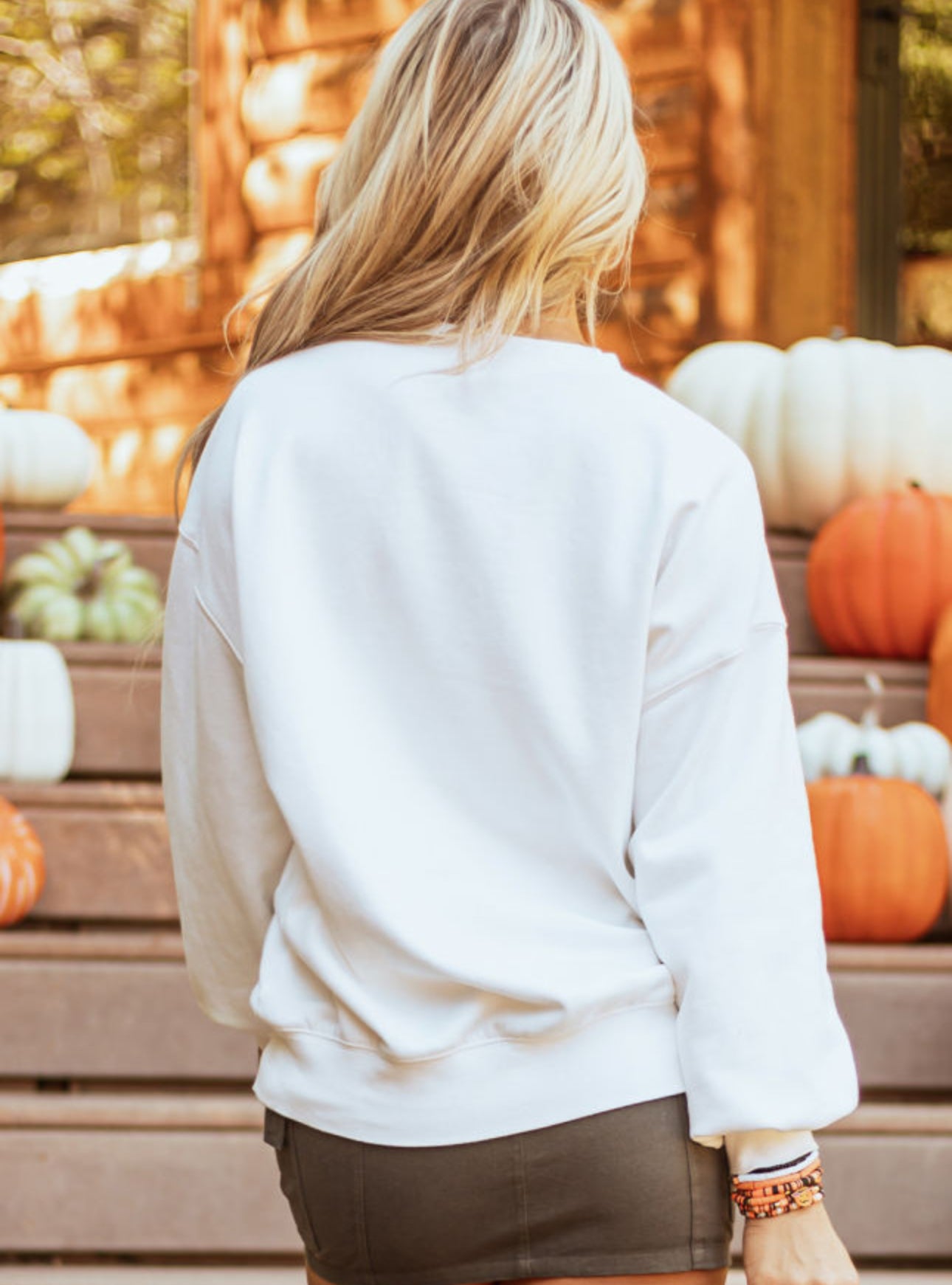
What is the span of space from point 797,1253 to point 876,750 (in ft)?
7.93

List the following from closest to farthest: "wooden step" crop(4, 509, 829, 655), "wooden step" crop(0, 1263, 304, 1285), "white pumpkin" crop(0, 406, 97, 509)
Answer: "wooden step" crop(0, 1263, 304, 1285), "wooden step" crop(4, 509, 829, 655), "white pumpkin" crop(0, 406, 97, 509)

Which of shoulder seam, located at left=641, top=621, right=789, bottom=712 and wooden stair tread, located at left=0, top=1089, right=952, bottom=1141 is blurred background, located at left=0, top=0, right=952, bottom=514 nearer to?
wooden stair tread, located at left=0, top=1089, right=952, bottom=1141

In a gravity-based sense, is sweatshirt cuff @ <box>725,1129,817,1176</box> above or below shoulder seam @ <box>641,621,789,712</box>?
below

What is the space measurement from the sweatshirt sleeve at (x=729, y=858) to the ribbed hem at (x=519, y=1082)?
22mm

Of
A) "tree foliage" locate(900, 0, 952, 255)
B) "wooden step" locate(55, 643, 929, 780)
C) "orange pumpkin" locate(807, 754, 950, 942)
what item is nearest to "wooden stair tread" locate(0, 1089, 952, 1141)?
"orange pumpkin" locate(807, 754, 950, 942)

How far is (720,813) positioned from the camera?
3.24ft

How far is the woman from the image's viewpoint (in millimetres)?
987

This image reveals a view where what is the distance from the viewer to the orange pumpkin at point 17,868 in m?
2.99

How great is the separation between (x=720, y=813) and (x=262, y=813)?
30 cm

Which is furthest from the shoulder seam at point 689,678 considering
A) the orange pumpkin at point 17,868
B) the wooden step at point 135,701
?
the wooden step at point 135,701

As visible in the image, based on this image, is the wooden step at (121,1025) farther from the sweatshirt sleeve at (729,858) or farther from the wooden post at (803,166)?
the wooden post at (803,166)

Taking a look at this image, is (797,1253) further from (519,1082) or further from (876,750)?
(876,750)

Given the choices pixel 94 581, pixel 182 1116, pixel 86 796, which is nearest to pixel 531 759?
pixel 182 1116

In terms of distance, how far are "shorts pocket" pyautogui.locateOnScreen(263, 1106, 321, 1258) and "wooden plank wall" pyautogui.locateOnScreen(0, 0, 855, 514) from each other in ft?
14.4
